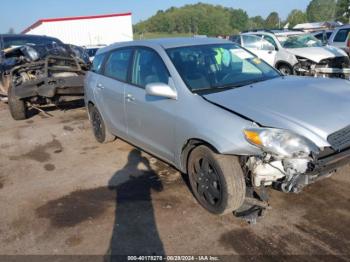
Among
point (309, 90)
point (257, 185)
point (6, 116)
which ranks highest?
point (309, 90)

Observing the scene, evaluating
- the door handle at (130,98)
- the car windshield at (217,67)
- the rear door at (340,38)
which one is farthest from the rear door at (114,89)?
the rear door at (340,38)

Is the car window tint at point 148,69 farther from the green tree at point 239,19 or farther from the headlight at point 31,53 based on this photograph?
the green tree at point 239,19

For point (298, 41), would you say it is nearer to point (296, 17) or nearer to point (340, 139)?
point (340, 139)

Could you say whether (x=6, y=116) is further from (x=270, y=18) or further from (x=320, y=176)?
(x=270, y=18)

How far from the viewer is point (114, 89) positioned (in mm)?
5117

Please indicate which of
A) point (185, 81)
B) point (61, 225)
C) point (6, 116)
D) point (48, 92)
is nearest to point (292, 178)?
point (185, 81)

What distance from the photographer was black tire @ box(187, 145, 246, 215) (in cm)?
343

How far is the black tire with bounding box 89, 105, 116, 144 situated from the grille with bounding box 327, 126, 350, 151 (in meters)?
3.61

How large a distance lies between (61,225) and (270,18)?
113 metres

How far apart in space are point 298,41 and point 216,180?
9.25 metres

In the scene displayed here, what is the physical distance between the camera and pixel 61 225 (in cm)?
377

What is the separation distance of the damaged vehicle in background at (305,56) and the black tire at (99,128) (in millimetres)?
6101

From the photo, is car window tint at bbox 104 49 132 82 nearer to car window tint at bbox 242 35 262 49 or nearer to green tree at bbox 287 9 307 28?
→ car window tint at bbox 242 35 262 49

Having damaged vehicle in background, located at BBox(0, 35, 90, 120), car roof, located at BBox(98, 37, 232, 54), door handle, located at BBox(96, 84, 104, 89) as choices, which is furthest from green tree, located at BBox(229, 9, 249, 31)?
car roof, located at BBox(98, 37, 232, 54)
